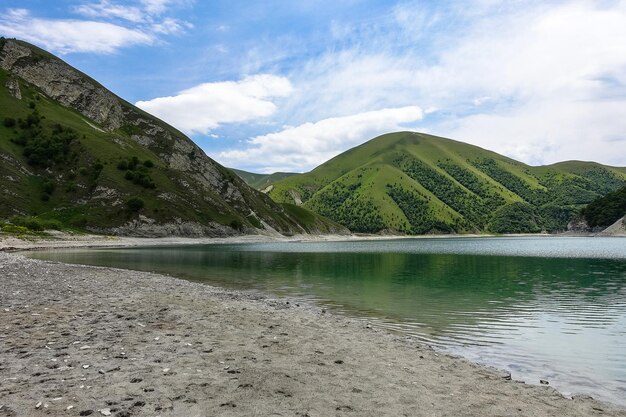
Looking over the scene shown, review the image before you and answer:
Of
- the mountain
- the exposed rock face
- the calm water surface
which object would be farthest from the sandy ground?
the exposed rock face

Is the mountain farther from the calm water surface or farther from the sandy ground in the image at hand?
the sandy ground

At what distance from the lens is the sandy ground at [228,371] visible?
10.1 meters

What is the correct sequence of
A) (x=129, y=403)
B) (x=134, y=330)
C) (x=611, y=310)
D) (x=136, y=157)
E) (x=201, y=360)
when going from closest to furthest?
(x=129, y=403) < (x=201, y=360) < (x=134, y=330) < (x=611, y=310) < (x=136, y=157)

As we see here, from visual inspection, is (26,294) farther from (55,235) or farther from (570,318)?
(55,235)

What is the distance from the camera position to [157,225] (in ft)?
481

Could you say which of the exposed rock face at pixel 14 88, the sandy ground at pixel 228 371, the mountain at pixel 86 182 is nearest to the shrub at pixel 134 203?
the mountain at pixel 86 182

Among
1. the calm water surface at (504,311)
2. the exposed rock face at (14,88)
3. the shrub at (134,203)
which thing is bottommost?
the calm water surface at (504,311)

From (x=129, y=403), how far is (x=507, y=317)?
23.1 meters

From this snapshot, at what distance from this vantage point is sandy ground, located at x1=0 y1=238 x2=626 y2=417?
10.1m

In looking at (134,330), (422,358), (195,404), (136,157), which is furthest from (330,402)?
(136,157)

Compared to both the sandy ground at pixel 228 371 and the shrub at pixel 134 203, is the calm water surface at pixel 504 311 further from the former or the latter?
the shrub at pixel 134 203

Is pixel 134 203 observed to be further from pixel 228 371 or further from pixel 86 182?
pixel 228 371

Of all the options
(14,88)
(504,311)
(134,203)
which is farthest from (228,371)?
(14,88)

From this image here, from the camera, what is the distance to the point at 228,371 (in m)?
12.7
